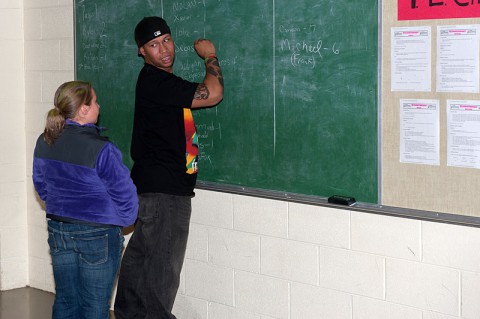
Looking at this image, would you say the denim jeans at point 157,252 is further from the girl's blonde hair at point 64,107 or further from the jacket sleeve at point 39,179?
the girl's blonde hair at point 64,107

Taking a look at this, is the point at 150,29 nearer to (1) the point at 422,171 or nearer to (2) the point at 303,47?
(2) the point at 303,47

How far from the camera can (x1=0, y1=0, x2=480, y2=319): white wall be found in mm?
3664

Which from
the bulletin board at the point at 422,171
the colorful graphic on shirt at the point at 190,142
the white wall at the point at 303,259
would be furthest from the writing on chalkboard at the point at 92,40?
the bulletin board at the point at 422,171

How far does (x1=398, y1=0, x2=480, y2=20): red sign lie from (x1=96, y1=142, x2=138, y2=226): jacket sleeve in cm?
148

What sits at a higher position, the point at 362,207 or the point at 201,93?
the point at 201,93

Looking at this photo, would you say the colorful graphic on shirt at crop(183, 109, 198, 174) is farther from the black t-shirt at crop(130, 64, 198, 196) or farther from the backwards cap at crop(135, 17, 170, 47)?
the backwards cap at crop(135, 17, 170, 47)

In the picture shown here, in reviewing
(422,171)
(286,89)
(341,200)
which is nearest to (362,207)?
(341,200)

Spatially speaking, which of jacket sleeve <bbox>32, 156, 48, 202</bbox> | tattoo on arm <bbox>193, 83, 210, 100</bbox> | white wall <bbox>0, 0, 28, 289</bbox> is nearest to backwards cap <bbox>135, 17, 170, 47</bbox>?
tattoo on arm <bbox>193, 83, 210, 100</bbox>

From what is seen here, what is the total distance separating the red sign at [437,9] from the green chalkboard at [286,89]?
0.55 ft

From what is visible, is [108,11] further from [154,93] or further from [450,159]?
[450,159]

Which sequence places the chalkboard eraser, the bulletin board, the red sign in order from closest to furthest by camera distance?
the red sign, the bulletin board, the chalkboard eraser

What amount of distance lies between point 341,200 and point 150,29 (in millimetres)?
1425

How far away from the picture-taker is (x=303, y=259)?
166 inches

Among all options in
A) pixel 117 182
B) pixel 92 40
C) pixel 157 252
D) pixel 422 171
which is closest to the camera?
pixel 422 171
